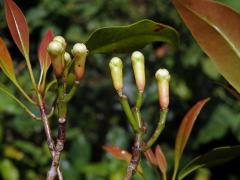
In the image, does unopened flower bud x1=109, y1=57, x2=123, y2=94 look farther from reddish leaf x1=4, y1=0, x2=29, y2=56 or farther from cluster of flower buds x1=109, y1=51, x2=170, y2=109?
reddish leaf x1=4, y1=0, x2=29, y2=56

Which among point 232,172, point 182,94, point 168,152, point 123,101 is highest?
point 123,101

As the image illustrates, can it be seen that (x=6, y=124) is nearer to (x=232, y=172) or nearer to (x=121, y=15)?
(x=121, y=15)

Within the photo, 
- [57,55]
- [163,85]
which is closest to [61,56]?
[57,55]

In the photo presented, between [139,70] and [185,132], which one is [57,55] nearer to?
[139,70]

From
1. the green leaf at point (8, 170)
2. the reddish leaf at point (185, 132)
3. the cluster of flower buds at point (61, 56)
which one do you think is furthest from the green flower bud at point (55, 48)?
the green leaf at point (8, 170)

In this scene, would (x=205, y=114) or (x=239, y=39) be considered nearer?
(x=239, y=39)

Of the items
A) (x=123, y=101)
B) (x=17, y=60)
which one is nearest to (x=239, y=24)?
(x=123, y=101)

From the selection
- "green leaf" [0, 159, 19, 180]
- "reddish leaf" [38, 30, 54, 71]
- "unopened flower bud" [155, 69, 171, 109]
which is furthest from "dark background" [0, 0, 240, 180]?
"unopened flower bud" [155, 69, 171, 109]
